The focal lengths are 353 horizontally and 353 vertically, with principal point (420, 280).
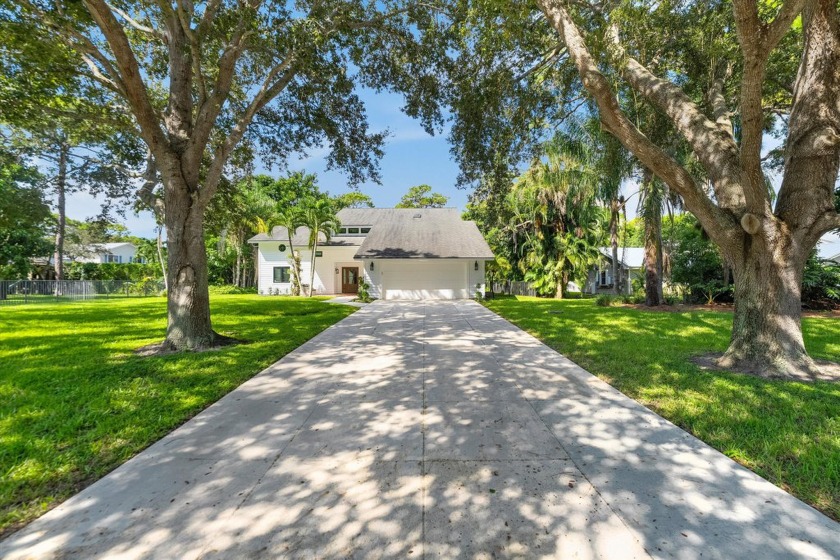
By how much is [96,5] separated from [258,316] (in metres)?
8.33

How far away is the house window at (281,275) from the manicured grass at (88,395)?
14967 mm

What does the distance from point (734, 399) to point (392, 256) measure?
15.2 metres

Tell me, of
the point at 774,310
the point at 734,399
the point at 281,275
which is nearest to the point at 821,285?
the point at 774,310

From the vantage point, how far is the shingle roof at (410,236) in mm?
18500

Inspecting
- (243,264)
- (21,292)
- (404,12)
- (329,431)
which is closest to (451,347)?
(329,431)

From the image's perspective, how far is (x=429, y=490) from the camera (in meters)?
2.44

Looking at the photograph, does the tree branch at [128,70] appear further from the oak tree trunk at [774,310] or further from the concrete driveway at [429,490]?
the oak tree trunk at [774,310]

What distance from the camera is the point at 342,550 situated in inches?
75.3

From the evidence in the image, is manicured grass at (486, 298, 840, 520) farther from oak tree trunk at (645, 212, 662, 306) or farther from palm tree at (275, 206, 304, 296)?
palm tree at (275, 206, 304, 296)

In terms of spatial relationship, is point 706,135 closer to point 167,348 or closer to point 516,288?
point 167,348

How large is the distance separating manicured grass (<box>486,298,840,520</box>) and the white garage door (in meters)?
10.7

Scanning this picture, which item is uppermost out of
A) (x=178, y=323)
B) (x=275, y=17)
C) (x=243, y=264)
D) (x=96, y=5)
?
(x=275, y=17)

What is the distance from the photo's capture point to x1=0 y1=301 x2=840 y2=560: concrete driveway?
1.96m

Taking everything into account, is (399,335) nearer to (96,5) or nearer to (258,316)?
(258,316)
